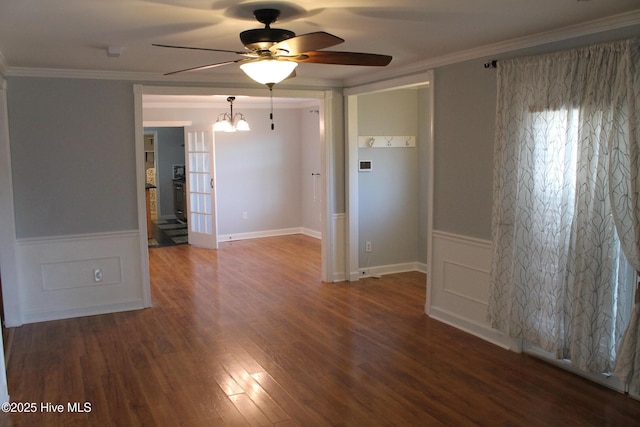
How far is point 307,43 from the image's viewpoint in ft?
8.29

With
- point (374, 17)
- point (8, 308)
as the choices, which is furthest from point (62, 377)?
point (374, 17)

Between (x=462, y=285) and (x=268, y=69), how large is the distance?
2650 millimetres

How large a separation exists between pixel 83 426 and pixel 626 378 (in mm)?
3143

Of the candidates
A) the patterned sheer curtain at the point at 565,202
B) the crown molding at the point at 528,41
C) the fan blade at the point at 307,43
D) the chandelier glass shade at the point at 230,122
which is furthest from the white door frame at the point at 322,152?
the fan blade at the point at 307,43

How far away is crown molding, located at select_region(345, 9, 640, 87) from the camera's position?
9.96 ft

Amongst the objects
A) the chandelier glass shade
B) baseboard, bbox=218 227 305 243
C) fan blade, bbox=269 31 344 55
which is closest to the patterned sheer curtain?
fan blade, bbox=269 31 344 55

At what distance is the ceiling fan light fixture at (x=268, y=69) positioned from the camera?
106 inches

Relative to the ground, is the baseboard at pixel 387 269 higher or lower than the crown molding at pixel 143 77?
lower

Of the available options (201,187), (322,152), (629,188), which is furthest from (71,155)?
(629,188)

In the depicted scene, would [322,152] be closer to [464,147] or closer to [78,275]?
[464,147]

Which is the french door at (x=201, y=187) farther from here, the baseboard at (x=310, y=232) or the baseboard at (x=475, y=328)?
the baseboard at (x=475, y=328)

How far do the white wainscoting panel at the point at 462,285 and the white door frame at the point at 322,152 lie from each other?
1576mm

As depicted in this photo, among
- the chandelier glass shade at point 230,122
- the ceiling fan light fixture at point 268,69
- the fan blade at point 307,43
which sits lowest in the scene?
the ceiling fan light fixture at point 268,69

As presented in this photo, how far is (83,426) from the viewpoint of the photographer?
2.89m
